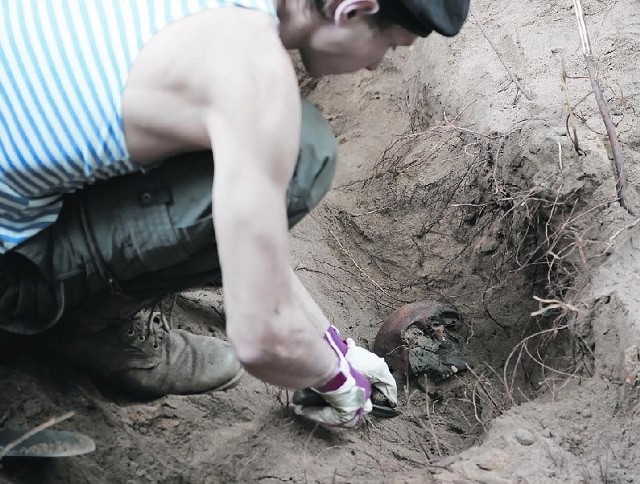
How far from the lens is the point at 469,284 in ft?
7.50

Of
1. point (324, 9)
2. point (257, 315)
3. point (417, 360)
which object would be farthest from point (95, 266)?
point (417, 360)

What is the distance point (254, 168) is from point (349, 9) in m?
0.34

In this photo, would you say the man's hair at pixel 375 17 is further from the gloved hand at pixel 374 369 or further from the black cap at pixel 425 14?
the gloved hand at pixel 374 369

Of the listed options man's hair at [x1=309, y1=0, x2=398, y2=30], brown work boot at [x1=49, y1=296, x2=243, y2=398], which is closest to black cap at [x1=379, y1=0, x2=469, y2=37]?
man's hair at [x1=309, y1=0, x2=398, y2=30]

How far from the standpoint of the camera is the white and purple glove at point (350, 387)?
1.60 meters

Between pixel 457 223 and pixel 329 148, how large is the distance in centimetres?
106

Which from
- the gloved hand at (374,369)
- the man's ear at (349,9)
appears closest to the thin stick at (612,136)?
the gloved hand at (374,369)

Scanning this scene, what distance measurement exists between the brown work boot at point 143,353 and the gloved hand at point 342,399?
229mm

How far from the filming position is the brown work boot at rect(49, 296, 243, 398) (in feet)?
5.34

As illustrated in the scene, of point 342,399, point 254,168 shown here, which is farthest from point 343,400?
point 254,168

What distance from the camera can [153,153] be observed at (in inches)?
49.8

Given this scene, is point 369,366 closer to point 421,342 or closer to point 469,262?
point 421,342

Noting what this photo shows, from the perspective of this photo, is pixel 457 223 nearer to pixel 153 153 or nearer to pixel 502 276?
pixel 502 276

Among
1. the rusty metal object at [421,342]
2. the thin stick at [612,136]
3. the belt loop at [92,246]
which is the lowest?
the rusty metal object at [421,342]
